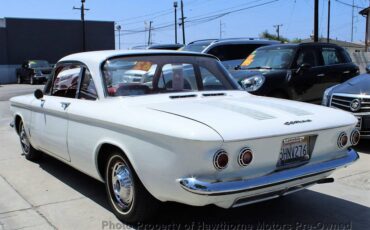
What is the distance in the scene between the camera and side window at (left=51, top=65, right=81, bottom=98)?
5405 millimetres

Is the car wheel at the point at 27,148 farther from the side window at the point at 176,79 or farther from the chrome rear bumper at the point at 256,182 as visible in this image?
the chrome rear bumper at the point at 256,182

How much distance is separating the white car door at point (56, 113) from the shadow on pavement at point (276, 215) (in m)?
0.73

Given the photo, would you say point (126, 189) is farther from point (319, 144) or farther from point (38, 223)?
point (319, 144)

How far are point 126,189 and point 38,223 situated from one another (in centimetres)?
92

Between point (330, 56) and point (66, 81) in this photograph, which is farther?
point (330, 56)

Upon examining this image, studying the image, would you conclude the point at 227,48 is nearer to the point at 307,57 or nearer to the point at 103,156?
the point at 307,57

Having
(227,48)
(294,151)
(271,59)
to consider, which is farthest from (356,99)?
(227,48)

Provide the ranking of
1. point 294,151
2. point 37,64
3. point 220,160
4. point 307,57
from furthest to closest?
point 37,64
point 307,57
point 294,151
point 220,160

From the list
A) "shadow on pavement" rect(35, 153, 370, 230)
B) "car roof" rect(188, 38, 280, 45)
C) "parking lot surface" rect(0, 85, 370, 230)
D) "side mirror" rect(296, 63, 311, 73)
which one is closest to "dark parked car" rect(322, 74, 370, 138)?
"parking lot surface" rect(0, 85, 370, 230)

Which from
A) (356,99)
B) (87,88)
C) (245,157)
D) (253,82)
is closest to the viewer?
(245,157)

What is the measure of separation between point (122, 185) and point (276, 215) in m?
1.47

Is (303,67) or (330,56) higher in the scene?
(330,56)

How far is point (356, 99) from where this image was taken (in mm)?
7133

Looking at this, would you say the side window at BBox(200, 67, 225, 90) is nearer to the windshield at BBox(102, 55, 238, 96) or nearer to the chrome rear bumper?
the windshield at BBox(102, 55, 238, 96)
